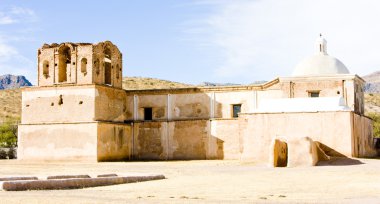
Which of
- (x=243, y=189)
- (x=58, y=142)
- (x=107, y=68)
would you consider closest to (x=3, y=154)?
(x=58, y=142)

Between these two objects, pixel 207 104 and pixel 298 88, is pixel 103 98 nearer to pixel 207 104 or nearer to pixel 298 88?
pixel 207 104

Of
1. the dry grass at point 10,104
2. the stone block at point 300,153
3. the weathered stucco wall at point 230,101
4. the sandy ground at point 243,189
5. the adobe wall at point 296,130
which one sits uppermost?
the dry grass at point 10,104

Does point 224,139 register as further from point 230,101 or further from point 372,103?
point 372,103

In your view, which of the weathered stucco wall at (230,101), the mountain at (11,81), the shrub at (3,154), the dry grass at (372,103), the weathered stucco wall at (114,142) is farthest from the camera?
the mountain at (11,81)

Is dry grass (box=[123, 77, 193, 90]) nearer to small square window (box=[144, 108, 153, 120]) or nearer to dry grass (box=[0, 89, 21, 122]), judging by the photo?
dry grass (box=[0, 89, 21, 122])

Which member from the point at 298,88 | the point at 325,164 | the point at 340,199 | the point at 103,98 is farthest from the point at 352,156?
the point at 340,199

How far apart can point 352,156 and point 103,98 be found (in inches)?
549

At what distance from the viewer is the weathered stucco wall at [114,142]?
3303cm

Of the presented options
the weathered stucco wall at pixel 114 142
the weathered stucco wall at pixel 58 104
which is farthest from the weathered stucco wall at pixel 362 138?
the weathered stucco wall at pixel 58 104

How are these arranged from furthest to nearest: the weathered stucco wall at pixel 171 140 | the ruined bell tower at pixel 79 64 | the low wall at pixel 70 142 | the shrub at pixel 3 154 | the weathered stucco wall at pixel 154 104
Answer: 1. the shrub at pixel 3 154
2. the weathered stucco wall at pixel 154 104
3. the weathered stucco wall at pixel 171 140
4. the ruined bell tower at pixel 79 64
5. the low wall at pixel 70 142

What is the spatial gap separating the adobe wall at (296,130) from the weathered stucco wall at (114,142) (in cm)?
838

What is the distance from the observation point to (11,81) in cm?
19125

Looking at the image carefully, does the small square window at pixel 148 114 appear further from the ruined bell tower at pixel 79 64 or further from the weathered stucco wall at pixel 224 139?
the weathered stucco wall at pixel 224 139

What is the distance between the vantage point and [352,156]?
2789 cm
